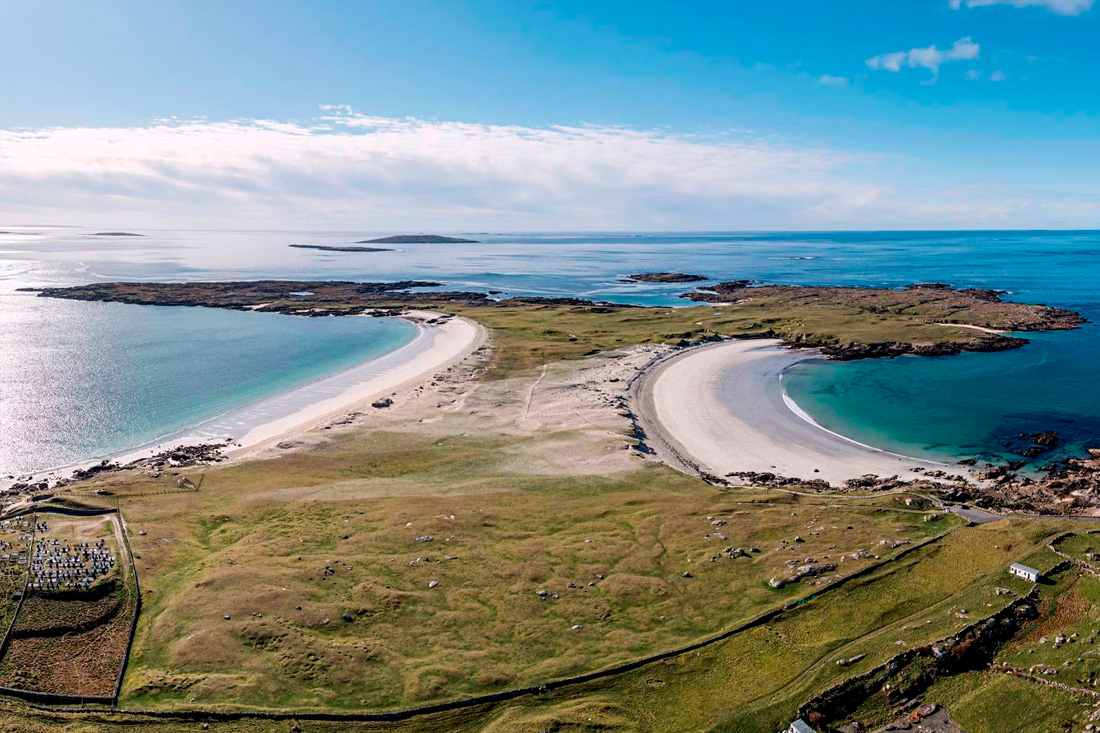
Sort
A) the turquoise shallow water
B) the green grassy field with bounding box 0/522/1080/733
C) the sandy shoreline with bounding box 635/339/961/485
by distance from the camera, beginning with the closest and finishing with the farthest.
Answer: the green grassy field with bounding box 0/522/1080/733 < the sandy shoreline with bounding box 635/339/961/485 < the turquoise shallow water

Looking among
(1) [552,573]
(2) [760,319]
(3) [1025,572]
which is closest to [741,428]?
(3) [1025,572]

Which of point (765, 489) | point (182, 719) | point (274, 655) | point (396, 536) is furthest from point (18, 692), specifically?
point (765, 489)

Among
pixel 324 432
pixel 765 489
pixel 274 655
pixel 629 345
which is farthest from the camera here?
pixel 629 345

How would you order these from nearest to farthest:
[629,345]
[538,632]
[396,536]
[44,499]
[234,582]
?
[538,632], [234,582], [396,536], [44,499], [629,345]

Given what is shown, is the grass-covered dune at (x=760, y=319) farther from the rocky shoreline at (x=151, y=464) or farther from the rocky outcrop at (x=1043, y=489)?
the rocky outcrop at (x=1043, y=489)

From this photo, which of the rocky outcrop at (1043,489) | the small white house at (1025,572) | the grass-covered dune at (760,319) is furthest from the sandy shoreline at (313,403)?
the rocky outcrop at (1043,489)

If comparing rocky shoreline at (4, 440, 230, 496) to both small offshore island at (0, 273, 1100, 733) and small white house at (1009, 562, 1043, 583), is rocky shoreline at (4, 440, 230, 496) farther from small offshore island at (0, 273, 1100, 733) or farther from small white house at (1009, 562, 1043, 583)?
small white house at (1009, 562, 1043, 583)

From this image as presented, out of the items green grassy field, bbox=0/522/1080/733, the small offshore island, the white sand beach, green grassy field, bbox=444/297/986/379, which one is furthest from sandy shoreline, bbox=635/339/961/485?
the white sand beach

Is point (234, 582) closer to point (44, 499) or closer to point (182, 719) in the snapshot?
point (182, 719)
